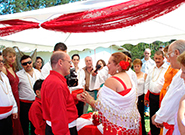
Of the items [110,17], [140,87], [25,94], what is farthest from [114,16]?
[25,94]

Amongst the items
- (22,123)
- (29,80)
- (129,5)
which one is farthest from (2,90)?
(129,5)

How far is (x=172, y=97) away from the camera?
1.83 metres

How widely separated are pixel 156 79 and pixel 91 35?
8.62 ft

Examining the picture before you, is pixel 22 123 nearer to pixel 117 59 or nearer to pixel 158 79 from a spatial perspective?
pixel 117 59

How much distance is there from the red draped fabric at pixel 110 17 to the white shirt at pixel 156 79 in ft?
5.25

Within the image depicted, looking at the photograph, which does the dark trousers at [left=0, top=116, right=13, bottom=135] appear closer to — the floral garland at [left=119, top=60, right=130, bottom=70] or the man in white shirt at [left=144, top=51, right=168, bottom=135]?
the floral garland at [left=119, top=60, right=130, bottom=70]

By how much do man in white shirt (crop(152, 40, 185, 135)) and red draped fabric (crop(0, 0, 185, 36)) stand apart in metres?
0.78

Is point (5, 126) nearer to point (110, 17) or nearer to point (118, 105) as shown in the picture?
point (118, 105)

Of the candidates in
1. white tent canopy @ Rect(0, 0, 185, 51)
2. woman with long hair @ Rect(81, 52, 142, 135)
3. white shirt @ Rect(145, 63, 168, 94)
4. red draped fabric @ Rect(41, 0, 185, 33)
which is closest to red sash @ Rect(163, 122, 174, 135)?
woman with long hair @ Rect(81, 52, 142, 135)

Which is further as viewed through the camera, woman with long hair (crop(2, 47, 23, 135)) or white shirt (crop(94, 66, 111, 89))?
white shirt (crop(94, 66, 111, 89))

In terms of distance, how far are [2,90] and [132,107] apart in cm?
200

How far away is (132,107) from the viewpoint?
230 cm

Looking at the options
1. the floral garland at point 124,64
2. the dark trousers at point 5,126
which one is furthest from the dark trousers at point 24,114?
the floral garland at point 124,64

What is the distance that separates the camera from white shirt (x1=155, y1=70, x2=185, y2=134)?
179cm
